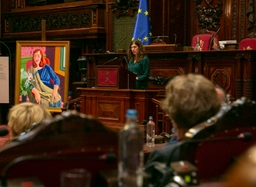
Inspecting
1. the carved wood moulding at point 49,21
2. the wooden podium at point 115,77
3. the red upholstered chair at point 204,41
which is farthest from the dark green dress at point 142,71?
the carved wood moulding at point 49,21

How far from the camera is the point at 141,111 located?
20.1ft

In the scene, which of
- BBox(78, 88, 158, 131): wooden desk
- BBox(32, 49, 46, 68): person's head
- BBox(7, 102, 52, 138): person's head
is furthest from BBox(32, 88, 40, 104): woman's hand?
BBox(7, 102, 52, 138): person's head

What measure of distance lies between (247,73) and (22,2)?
709 centimetres

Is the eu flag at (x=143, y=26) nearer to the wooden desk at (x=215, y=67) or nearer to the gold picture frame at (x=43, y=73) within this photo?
the wooden desk at (x=215, y=67)

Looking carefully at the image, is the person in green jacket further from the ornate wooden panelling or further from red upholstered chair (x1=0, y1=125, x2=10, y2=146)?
→ the ornate wooden panelling

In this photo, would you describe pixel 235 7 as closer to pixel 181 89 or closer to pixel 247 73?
pixel 247 73

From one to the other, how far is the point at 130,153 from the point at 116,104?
4820 millimetres

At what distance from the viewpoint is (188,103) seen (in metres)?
1.87

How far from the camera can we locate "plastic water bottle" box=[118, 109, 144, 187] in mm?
1432

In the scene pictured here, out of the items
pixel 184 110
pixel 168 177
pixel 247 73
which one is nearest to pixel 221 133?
pixel 184 110

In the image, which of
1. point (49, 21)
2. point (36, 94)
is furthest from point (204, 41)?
point (49, 21)

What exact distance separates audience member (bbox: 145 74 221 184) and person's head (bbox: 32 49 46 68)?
438 cm

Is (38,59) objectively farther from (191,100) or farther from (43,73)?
(191,100)

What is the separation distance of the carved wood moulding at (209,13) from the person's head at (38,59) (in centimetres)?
415
